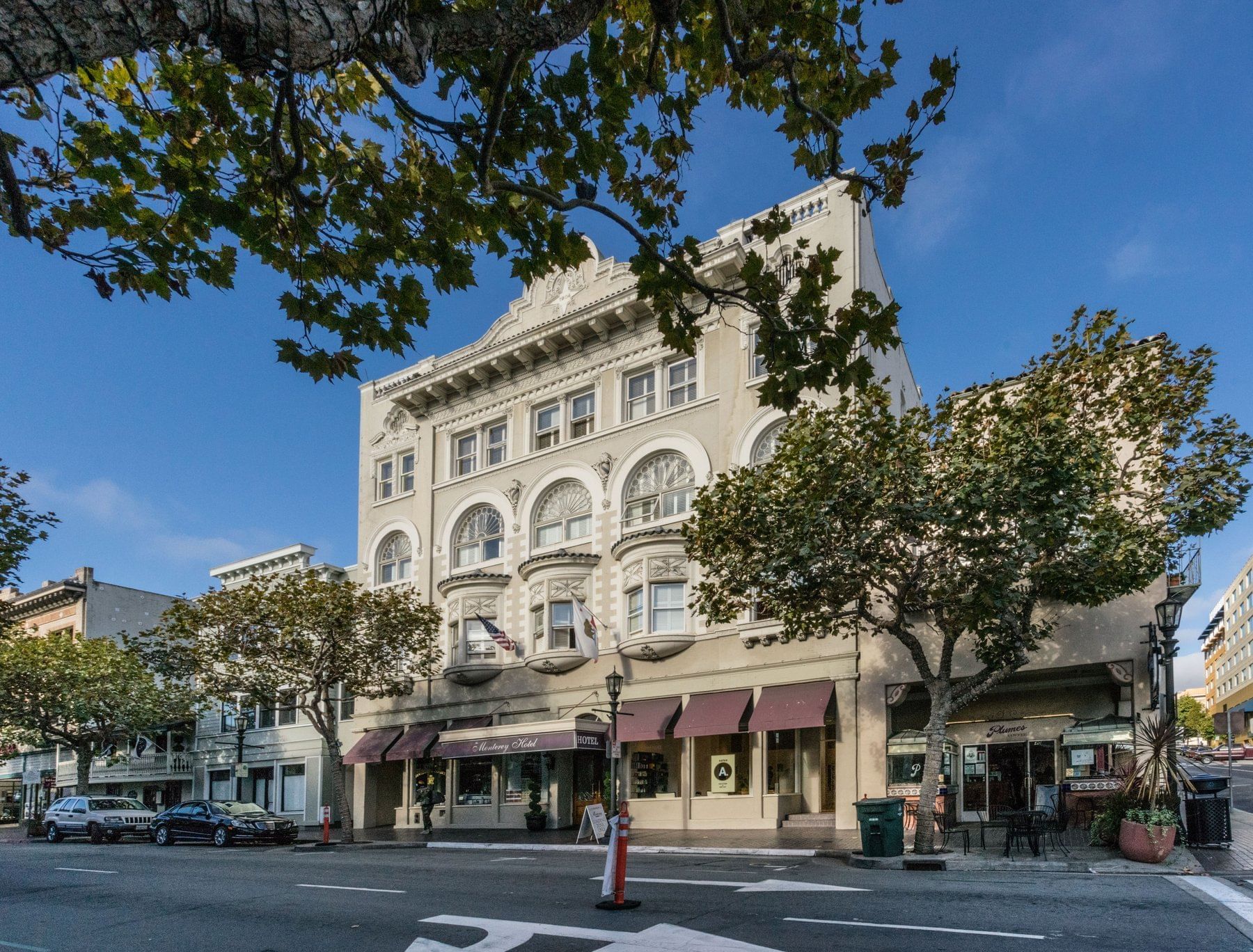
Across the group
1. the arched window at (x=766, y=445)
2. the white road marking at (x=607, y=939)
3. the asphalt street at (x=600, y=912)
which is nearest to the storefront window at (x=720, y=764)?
the arched window at (x=766, y=445)

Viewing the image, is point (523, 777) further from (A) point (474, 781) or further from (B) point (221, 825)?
(B) point (221, 825)

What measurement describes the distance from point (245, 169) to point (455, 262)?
158cm

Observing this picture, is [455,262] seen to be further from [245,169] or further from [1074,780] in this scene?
[1074,780]

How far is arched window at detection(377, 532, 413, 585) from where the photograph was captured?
120 ft

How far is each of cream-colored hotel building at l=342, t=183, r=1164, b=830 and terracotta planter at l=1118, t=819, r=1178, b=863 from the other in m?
5.32

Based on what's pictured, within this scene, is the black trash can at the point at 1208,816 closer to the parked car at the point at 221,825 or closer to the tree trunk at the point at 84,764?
the parked car at the point at 221,825

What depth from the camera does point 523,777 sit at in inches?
1212

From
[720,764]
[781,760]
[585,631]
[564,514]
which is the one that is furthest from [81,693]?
[781,760]

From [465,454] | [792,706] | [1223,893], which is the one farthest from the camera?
[465,454]

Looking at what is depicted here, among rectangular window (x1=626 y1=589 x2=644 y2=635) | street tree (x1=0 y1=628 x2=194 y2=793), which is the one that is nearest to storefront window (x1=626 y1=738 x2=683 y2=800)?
Result: rectangular window (x1=626 y1=589 x2=644 y2=635)

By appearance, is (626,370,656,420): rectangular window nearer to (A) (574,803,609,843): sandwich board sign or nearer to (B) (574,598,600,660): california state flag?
(B) (574,598,600,660): california state flag

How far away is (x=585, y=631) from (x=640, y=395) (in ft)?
24.2

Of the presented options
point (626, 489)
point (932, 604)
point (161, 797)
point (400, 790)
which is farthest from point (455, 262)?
point (161, 797)

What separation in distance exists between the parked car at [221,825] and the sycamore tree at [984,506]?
16716mm
